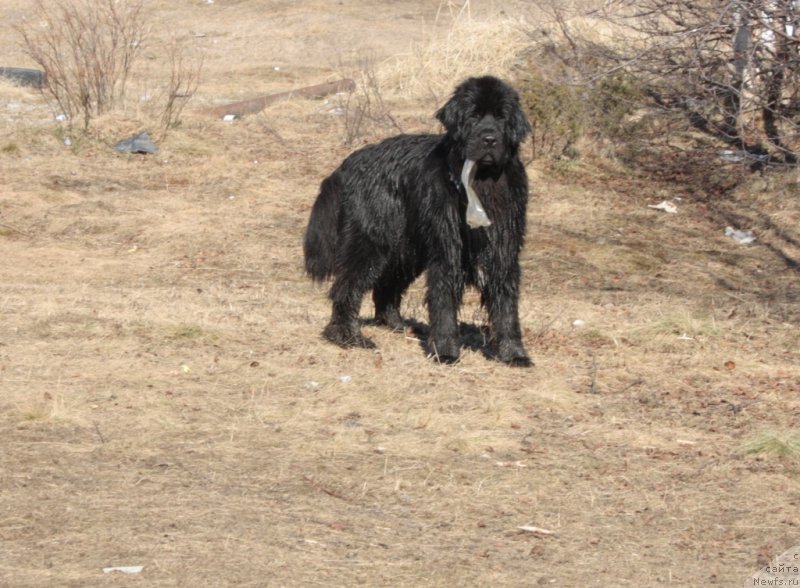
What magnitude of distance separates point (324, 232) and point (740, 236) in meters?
6.22

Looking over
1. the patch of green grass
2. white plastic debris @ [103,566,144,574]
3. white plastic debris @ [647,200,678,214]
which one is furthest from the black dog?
white plastic debris @ [647,200,678,214]

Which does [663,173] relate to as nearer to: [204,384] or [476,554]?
[204,384]

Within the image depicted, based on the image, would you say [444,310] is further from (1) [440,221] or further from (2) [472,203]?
(2) [472,203]

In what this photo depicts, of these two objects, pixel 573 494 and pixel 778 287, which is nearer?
pixel 573 494

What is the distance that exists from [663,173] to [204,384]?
30.3 feet

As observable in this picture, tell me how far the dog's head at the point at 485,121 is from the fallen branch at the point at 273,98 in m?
9.78

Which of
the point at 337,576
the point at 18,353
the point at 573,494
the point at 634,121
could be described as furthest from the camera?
the point at 634,121

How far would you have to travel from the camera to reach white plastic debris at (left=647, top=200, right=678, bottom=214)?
14.2 meters

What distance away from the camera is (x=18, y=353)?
800 cm

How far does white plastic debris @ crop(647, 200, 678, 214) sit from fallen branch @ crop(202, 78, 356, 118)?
5.54 meters

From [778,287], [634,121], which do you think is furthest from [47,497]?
[634,121]

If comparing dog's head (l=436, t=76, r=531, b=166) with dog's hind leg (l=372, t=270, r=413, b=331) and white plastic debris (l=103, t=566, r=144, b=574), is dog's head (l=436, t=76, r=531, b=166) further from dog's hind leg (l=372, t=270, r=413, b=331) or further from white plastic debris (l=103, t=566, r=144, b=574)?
white plastic debris (l=103, t=566, r=144, b=574)

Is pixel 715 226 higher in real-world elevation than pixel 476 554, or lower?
lower

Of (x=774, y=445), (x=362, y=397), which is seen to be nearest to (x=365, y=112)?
(x=362, y=397)
